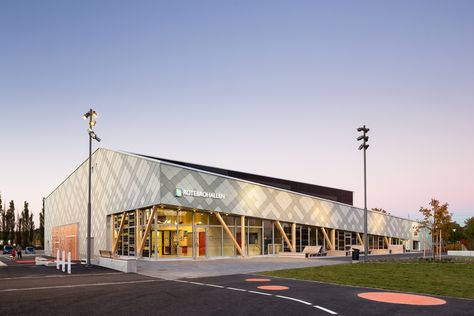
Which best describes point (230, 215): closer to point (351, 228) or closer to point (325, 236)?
point (325, 236)

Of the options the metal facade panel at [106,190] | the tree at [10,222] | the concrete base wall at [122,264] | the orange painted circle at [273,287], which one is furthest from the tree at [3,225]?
the orange painted circle at [273,287]

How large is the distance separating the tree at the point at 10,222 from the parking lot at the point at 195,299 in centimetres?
8962

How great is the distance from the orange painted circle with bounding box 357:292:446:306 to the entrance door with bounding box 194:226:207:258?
2248cm

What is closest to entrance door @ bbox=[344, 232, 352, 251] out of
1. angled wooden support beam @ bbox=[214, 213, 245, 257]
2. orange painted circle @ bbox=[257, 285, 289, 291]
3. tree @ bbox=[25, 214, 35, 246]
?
angled wooden support beam @ bbox=[214, 213, 245, 257]

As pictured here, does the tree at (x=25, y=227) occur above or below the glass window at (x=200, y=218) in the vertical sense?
below

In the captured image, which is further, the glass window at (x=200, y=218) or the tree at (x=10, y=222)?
the tree at (x=10, y=222)

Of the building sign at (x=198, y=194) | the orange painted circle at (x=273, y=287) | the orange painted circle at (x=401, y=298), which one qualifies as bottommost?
the orange painted circle at (x=273, y=287)

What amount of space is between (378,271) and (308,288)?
347 inches

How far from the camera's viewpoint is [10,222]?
325 ft

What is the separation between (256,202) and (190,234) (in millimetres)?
7208

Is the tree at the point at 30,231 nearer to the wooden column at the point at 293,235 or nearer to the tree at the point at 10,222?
the tree at the point at 10,222

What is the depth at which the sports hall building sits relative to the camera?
34.8 metres

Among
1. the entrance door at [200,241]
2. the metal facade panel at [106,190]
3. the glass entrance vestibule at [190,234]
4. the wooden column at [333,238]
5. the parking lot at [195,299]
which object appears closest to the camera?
the parking lot at [195,299]

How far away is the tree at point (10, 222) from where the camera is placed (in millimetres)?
98562
